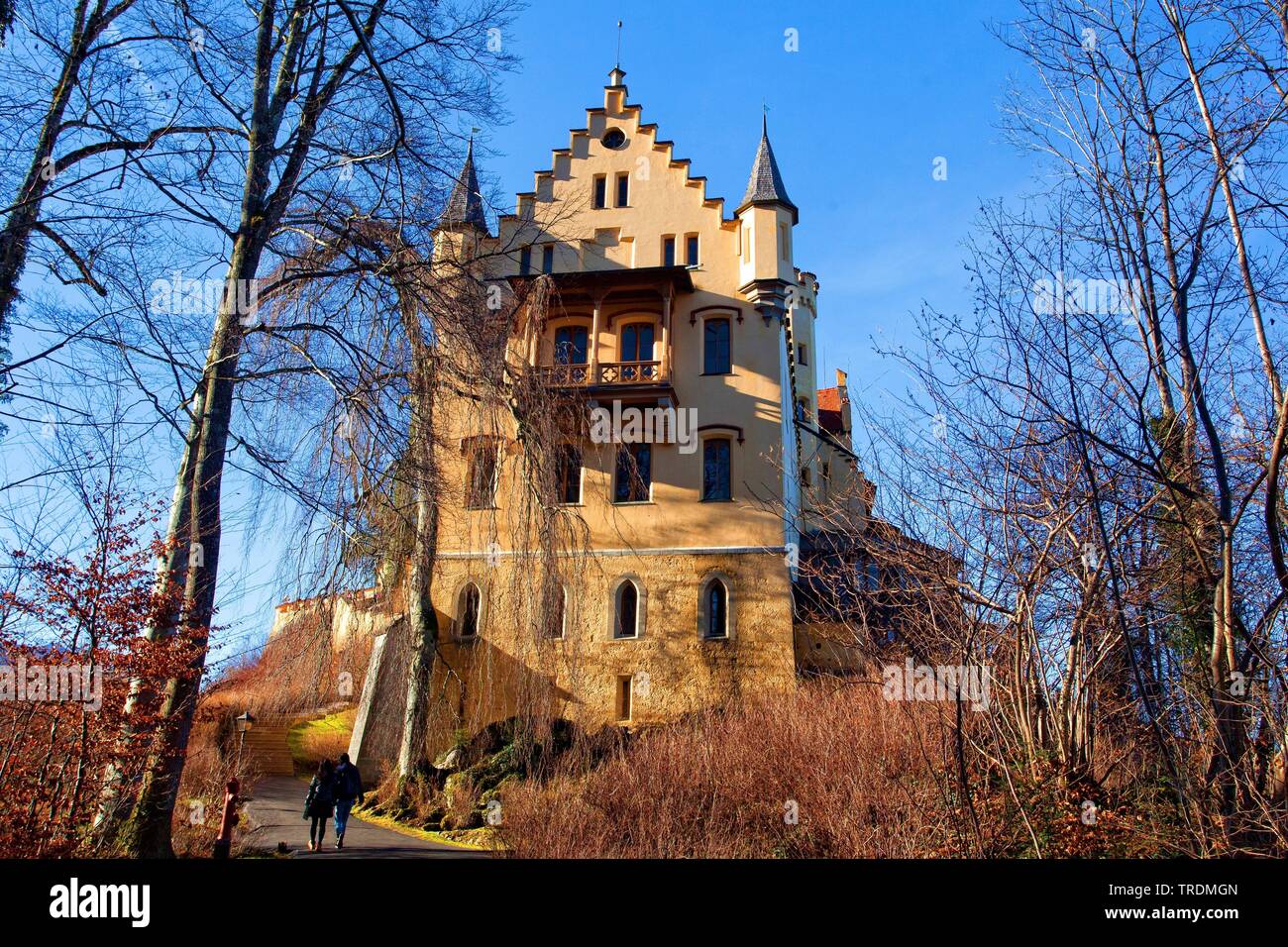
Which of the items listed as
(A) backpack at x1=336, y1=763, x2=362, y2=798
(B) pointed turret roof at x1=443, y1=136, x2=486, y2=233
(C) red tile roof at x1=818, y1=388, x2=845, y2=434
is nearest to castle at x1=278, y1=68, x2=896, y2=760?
(A) backpack at x1=336, y1=763, x2=362, y2=798

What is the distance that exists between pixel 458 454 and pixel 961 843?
6615 mm

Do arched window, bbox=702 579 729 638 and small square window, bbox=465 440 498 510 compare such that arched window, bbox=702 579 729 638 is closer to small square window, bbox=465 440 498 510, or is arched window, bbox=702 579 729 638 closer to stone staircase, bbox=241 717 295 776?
small square window, bbox=465 440 498 510

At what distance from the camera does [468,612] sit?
78.3 feet

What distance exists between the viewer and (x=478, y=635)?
23047mm

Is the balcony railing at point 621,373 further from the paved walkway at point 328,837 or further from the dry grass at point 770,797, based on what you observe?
the paved walkway at point 328,837

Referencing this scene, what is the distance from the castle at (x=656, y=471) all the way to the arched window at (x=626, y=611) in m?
0.04

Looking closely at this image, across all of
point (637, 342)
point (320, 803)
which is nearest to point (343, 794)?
point (320, 803)

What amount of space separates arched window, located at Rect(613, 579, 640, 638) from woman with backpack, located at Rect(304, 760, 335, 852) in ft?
32.2

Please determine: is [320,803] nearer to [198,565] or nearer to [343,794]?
[343,794]

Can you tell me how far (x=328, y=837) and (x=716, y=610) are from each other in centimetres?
1112

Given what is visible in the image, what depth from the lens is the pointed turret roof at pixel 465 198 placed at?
34.0ft

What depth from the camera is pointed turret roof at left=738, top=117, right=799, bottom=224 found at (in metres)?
26.0

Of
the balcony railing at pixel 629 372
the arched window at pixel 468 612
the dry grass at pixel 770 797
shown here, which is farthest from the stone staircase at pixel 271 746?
the balcony railing at pixel 629 372
